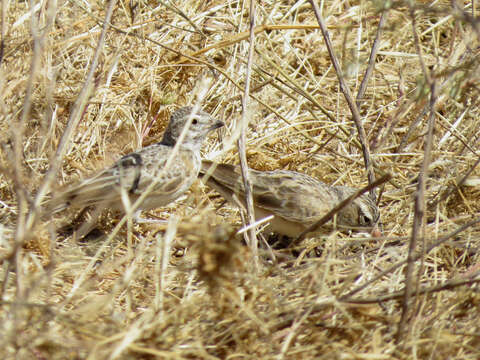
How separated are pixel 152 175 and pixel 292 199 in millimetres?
1223

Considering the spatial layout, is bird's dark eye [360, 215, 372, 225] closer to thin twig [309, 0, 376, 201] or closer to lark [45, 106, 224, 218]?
thin twig [309, 0, 376, 201]

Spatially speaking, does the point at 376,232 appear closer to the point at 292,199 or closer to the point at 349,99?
the point at 292,199

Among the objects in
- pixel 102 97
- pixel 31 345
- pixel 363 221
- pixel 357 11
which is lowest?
pixel 363 221

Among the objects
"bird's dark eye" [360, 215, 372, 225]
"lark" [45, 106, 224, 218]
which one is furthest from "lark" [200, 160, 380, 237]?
"lark" [45, 106, 224, 218]

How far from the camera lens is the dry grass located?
12.4 feet

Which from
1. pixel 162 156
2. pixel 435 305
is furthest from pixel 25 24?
pixel 435 305

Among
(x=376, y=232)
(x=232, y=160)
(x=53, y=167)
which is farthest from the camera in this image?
(x=232, y=160)

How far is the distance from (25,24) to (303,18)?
10.6 ft

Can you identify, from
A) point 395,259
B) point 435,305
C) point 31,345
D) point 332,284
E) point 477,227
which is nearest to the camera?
point 31,345

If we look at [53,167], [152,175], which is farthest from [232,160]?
[53,167]

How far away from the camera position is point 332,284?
5.05 metres

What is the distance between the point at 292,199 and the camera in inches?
254

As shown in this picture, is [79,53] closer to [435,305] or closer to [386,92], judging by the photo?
[386,92]

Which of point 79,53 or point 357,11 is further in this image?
point 357,11
